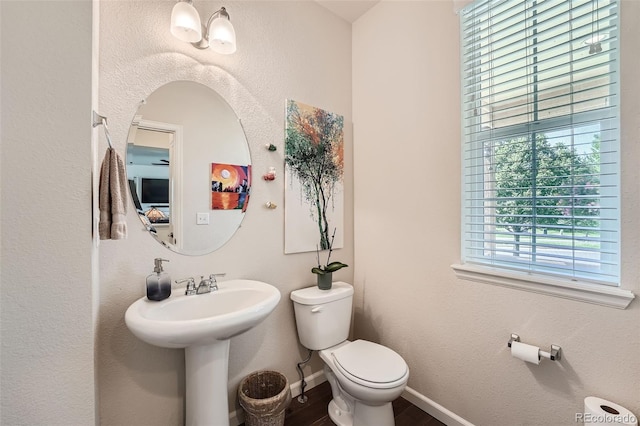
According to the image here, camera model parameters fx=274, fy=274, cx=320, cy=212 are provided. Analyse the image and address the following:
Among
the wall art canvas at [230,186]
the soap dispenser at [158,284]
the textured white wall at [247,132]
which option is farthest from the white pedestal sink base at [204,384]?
the wall art canvas at [230,186]

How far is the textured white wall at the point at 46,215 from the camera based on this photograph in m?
0.76

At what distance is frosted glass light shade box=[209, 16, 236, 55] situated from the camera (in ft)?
4.55

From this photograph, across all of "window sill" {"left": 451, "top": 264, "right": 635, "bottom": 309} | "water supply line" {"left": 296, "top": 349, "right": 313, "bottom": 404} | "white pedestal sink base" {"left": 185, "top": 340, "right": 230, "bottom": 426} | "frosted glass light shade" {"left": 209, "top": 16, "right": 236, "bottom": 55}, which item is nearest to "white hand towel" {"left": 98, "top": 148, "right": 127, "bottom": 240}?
"white pedestal sink base" {"left": 185, "top": 340, "right": 230, "bottom": 426}

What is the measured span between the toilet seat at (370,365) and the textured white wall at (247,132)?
0.43m

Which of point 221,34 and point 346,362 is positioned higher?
point 221,34

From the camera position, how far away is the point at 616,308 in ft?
3.50

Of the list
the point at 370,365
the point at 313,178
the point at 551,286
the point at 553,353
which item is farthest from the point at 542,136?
the point at 370,365

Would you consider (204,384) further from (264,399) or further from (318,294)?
(318,294)

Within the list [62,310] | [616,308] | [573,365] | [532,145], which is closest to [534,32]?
[532,145]

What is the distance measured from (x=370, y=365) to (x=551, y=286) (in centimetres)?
94

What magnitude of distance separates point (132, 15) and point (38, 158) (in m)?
0.91

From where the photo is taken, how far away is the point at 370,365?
1.46m

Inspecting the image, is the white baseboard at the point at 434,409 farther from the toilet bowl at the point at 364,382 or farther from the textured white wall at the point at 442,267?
the toilet bowl at the point at 364,382

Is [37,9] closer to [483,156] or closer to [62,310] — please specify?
[62,310]
